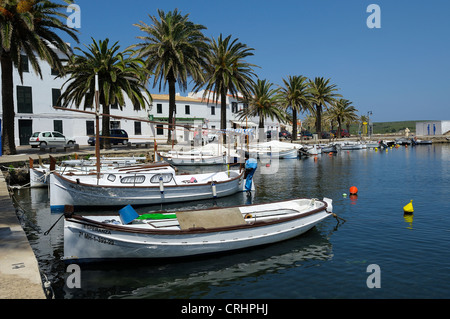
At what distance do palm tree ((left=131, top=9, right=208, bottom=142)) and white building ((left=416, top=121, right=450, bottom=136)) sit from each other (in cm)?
7948

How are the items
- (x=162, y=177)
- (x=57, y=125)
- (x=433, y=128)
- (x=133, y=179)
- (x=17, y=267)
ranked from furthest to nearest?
(x=433, y=128) → (x=57, y=125) → (x=162, y=177) → (x=133, y=179) → (x=17, y=267)

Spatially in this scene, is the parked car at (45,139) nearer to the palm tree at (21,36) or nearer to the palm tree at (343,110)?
the palm tree at (21,36)

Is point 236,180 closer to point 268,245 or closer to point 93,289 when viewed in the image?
point 268,245

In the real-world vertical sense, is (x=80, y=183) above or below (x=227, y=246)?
above

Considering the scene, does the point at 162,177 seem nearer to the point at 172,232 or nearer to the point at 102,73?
the point at 172,232

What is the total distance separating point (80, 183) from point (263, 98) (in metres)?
41.7

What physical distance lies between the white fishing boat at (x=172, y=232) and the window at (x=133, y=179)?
6.51m

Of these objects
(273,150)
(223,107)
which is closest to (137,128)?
(223,107)

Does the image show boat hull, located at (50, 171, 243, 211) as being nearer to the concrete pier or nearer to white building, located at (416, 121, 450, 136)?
the concrete pier

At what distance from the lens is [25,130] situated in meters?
45.3

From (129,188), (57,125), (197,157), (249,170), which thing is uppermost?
(57,125)

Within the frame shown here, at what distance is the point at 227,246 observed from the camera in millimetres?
12180

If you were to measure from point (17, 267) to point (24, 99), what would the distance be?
140 feet
